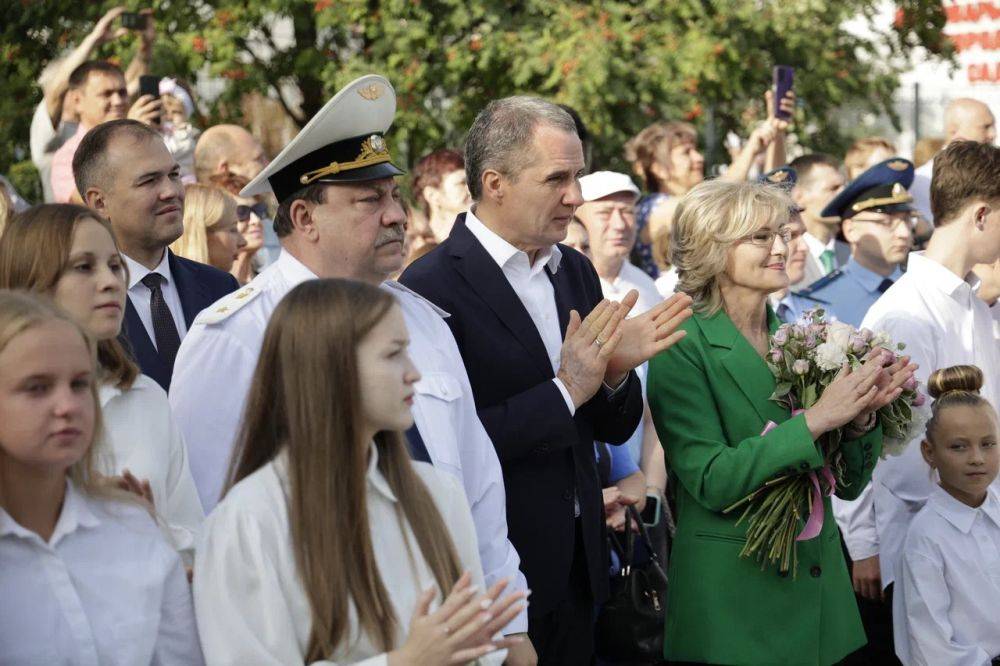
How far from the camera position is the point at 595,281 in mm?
5105

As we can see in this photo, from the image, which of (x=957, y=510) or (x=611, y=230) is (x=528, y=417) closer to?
(x=957, y=510)

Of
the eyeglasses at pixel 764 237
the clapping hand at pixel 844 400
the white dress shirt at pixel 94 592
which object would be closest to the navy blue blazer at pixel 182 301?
the white dress shirt at pixel 94 592

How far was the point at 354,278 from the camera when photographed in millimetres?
3820

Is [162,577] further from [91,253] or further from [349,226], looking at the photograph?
[349,226]

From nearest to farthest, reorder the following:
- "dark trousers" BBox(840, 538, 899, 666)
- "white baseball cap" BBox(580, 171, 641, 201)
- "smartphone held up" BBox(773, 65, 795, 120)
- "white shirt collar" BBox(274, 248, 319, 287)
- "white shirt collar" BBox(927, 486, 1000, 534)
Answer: "white shirt collar" BBox(274, 248, 319, 287) → "white shirt collar" BBox(927, 486, 1000, 534) → "dark trousers" BBox(840, 538, 899, 666) → "white baseball cap" BBox(580, 171, 641, 201) → "smartphone held up" BBox(773, 65, 795, 120)

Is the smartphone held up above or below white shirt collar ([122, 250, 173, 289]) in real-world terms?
below

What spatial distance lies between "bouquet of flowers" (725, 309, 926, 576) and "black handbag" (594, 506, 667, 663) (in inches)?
24.1

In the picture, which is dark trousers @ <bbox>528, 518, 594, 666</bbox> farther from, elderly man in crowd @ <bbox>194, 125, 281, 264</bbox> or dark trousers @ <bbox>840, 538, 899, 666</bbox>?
elderly man in crowd @ <bbox>194, 125, 281, 264</bbox>

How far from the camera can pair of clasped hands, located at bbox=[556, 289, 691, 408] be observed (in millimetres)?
4324

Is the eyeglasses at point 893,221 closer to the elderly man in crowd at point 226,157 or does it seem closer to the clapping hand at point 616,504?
the clapping hand at point 616,504

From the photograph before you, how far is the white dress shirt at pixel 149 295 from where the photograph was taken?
183 inches

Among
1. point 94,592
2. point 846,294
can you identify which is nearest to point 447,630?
point 94,592

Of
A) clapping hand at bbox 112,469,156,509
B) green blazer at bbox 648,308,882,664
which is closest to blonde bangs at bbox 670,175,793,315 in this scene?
green blazer at bbox 648,308,882,664

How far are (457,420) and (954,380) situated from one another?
2.47 metres
